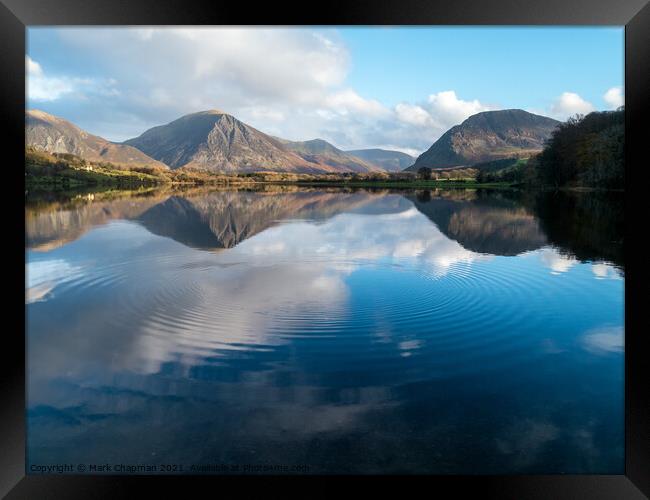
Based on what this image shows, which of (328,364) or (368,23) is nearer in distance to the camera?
(368,23)

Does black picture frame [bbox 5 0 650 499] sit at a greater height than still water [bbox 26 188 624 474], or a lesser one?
greater

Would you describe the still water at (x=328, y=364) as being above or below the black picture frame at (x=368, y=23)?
below

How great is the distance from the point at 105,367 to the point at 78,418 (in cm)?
209

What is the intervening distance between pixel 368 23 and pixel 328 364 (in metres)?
5.55

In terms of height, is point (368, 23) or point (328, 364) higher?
point (368, 23)

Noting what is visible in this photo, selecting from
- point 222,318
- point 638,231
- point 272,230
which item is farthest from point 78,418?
point 272,230

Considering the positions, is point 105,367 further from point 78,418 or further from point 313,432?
point 313,432

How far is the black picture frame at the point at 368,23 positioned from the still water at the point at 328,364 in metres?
1.10

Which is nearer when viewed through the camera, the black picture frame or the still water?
the black picture frame

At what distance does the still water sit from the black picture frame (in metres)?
1.10

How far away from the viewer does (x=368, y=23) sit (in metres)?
5.54

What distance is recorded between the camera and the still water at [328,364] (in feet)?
19.6

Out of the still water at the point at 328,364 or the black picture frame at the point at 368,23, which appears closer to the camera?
the black picture frame at the point at 368,23

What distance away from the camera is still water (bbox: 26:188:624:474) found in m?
5.97
